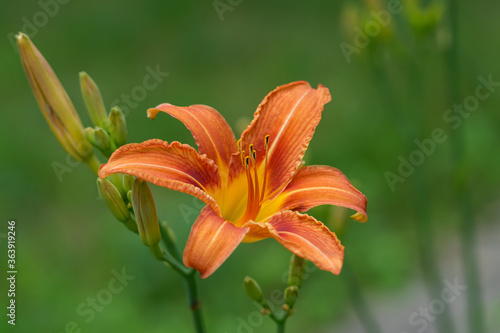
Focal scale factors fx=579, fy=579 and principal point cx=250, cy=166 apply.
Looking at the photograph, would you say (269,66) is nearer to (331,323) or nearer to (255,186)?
(331,323)

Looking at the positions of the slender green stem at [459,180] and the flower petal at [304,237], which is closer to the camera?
the flower petal at [304,237]

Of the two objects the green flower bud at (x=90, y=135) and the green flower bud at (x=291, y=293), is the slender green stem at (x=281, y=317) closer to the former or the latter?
the green flower bud at (x=291, y=293)

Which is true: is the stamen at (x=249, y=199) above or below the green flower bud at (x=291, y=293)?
above

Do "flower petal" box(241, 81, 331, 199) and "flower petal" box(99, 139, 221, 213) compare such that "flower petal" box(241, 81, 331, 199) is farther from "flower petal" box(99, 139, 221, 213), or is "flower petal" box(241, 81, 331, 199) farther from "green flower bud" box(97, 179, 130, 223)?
"green flower bud" box(97, 179, 130, 223)

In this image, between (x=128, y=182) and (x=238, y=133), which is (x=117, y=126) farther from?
(x=238, y=133)

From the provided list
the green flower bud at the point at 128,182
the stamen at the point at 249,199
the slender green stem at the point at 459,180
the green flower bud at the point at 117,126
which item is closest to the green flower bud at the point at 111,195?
the green flower bud at the point at 128,182

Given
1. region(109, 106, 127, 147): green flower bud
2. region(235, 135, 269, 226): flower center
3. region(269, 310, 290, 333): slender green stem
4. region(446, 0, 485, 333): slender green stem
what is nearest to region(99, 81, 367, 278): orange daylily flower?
region(235, 135, 269, 226): flower center

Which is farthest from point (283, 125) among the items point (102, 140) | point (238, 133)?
point (238, 133)
